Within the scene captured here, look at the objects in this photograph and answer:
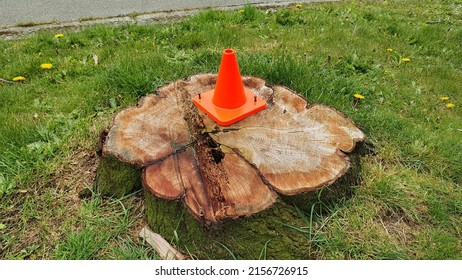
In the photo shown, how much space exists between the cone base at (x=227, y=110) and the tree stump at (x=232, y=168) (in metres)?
0.03

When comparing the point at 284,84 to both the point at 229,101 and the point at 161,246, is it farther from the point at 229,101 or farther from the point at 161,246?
the point at 161,246

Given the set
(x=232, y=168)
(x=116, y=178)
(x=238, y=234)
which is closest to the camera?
(x=238, y=234)

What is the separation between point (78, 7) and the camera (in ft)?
17.3

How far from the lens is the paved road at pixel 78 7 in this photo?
4.96 m

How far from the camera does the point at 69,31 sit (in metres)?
4.59

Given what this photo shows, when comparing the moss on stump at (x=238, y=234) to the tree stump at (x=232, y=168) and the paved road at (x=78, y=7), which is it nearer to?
the tree stump at (x=232, y=168)

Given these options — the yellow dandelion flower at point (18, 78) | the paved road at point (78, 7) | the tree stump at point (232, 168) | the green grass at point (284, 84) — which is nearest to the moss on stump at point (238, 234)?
the tree stump at point (232, 168)

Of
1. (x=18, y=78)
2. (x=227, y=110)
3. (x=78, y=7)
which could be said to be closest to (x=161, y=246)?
(x=227, y=110)

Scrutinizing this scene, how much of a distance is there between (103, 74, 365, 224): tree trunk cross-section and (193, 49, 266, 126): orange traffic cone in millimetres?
40

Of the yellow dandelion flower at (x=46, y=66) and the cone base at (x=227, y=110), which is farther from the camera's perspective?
the yellow dandelion flower at (x=46, y=66)

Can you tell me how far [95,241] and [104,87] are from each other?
150 centimetres

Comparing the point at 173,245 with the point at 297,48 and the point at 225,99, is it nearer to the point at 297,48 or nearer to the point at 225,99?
the point at 225,99

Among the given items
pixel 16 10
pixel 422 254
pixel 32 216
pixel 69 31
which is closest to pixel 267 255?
pixel 422 254

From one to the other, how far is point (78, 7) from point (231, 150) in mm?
4117
